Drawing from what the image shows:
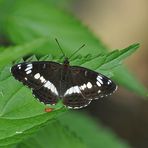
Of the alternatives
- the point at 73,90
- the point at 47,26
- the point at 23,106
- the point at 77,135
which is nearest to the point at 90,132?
the point at 77,135

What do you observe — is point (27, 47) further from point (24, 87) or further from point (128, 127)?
point (128, 127)

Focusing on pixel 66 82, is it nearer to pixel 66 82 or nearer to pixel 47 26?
pixel 66 82

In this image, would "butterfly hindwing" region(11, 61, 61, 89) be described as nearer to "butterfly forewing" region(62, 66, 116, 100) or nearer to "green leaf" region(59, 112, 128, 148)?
"butterfly forewing" region(62, 66, 116, 100)

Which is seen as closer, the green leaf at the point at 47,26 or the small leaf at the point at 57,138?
the small leaf at the point at 57,138

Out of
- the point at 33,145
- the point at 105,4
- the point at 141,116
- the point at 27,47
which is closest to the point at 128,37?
the point at 105,4

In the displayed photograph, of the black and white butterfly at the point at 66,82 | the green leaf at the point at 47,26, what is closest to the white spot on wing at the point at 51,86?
the black and white butterfly at the point at 66,82

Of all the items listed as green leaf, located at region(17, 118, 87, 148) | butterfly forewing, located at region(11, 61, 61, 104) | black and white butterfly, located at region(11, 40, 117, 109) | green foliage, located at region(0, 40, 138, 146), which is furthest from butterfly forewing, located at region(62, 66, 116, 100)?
green foliage, located at region(0, 40, 138, 146)

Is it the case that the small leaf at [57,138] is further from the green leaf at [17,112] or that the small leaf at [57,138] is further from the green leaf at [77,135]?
the green leaf at [17,112]
